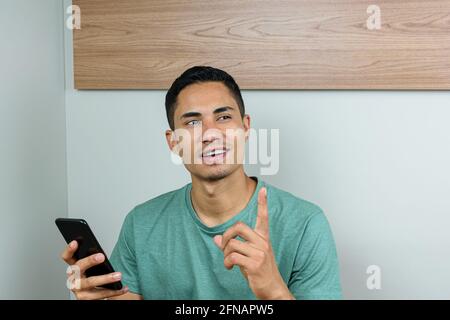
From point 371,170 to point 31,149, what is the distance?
3.15ft

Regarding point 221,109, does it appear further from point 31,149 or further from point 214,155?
point 31,149

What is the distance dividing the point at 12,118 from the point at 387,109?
3.33ft

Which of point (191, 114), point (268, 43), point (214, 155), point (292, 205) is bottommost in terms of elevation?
point (292, 205)

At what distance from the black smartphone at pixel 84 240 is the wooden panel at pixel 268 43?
64cm

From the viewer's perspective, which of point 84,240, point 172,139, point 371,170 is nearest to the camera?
point 84,240

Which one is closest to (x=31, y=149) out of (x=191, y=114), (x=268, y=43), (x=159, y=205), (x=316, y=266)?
(x=159, y=205)

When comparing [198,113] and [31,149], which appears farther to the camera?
[31,149]

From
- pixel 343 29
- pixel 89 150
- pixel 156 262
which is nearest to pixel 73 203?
pixel 89 150

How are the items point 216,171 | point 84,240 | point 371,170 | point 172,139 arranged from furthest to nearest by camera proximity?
point 371,170 < point 172,139 < point 216,171 < point 84,240

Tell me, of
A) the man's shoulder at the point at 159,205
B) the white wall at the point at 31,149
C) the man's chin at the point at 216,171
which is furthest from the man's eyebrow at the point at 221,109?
the white wall at the point at 31,149

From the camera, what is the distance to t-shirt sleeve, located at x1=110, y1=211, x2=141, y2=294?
1.42 m

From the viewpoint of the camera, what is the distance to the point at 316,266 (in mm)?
1273

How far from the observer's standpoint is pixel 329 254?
1280 millimetres

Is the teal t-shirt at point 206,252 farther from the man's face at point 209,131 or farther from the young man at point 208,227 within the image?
the man's face at point 209,131
